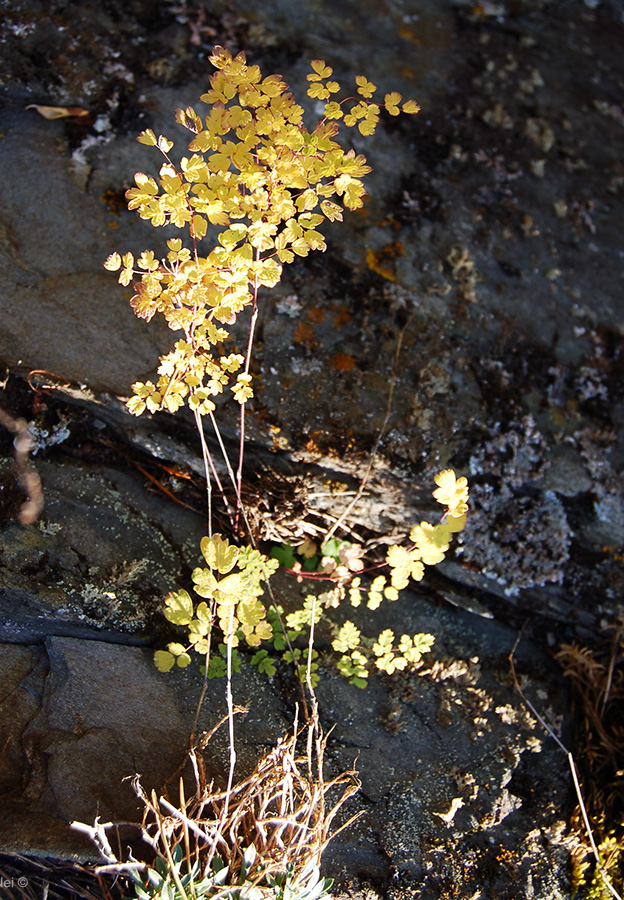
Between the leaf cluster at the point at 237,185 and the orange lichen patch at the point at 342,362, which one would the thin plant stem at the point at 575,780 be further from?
the leaf cluster at the point at 237,185

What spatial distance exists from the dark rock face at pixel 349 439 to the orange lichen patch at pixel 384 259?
0.01 m

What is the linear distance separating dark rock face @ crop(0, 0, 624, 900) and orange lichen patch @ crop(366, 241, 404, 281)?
0.01 metres

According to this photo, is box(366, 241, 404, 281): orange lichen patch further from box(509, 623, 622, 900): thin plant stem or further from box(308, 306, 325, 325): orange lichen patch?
box(509, 623, 622, 900): thin plant stem

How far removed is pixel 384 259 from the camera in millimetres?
2865

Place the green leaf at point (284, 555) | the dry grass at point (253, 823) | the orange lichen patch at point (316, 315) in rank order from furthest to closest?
the orange lichen patch at point (316, 315) → the green leaf at point (284, 555) → the dry grass at point (253, 823)

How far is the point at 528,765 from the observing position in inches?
98.6

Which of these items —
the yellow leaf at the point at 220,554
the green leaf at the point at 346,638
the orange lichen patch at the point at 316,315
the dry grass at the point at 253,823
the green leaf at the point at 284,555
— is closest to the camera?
the dry grass at the point at 253,823

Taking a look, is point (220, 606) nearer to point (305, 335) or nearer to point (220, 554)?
point (220, 554)

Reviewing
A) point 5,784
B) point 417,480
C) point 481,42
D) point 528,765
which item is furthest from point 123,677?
point 481,42

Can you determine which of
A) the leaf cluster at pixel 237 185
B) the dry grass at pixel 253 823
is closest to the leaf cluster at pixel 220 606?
the dry grass at pixel 253 823

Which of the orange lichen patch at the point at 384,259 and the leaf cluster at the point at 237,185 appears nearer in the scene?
the leaf cluster at the point at 237,185

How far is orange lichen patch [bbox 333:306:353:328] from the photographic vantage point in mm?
2725

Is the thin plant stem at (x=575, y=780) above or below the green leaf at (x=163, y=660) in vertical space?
below

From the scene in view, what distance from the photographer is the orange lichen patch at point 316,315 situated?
2701 mm
